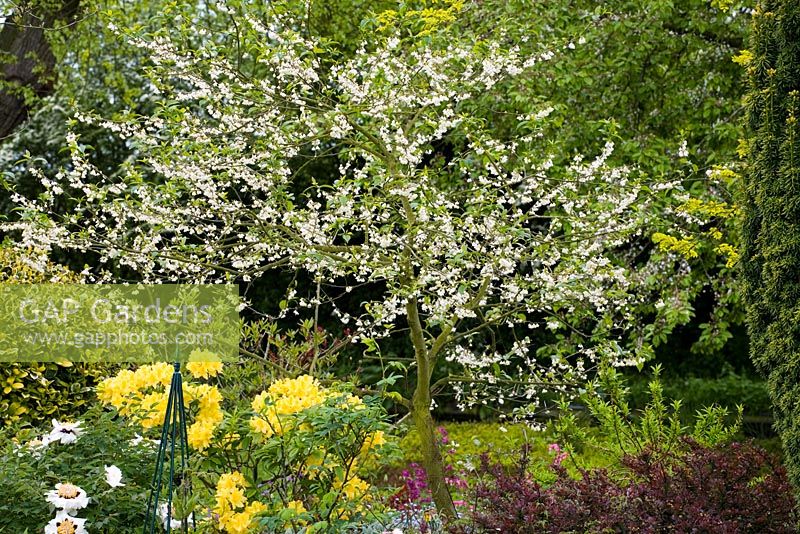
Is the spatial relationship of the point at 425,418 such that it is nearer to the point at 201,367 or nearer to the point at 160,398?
the point at 201,367

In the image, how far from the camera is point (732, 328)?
8508mm

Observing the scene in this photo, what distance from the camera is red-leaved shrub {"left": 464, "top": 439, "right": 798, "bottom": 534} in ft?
8.95

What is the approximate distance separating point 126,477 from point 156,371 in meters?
0.36

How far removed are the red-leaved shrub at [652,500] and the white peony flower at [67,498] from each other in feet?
3.92

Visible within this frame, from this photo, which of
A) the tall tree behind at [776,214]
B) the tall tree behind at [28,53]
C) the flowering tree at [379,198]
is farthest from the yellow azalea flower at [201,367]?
the tall tree behind at [28,53]

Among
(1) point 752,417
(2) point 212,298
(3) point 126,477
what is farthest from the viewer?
(1) point 752,417

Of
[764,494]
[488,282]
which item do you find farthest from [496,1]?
[764,494]

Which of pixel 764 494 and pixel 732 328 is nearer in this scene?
pixel 764 494

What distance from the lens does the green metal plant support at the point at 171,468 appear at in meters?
2.44

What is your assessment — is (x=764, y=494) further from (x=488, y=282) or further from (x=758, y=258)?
(x=488, y=282)

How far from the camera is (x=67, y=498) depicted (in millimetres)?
2568

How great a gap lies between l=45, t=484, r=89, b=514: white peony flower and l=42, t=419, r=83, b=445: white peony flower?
0.30 metres

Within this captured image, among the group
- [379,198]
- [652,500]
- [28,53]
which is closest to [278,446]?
[652,500]

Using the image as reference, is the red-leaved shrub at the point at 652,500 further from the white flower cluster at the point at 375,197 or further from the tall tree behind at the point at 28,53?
the tall tree behind at the point at 28,53
